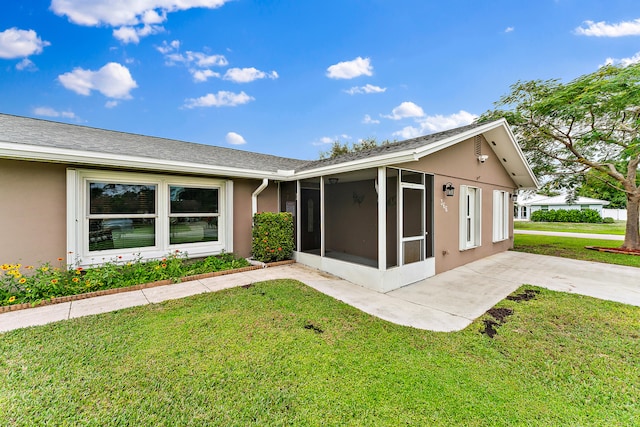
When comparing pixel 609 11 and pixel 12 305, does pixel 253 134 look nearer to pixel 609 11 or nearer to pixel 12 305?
pixel 12 305

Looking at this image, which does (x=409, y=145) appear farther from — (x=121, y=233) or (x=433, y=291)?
(x=121, y=233)

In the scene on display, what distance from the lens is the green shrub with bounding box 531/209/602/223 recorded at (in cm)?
2750

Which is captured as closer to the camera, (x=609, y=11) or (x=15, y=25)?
(x=15, y=25)

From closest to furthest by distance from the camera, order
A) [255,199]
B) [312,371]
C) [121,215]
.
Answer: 1. [312,371]
2. [121,215]
3. [255,199]

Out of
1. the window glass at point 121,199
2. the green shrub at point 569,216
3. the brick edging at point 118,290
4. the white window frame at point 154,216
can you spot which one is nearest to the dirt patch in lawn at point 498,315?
the brick edging at point 118,290

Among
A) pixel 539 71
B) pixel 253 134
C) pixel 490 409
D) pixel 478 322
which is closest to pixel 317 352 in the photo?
pixel 490 409

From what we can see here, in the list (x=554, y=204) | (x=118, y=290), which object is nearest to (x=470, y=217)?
(x=118, y=290)

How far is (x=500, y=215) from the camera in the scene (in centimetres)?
1035

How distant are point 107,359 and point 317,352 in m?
2.45

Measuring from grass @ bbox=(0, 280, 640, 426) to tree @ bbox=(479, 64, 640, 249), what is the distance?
343 inches

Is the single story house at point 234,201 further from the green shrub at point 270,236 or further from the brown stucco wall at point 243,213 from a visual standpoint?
the green shrub at point 270,236

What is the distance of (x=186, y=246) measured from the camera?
7.06m

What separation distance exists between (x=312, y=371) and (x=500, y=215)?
10562 mm

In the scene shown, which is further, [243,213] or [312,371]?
[243,213]
